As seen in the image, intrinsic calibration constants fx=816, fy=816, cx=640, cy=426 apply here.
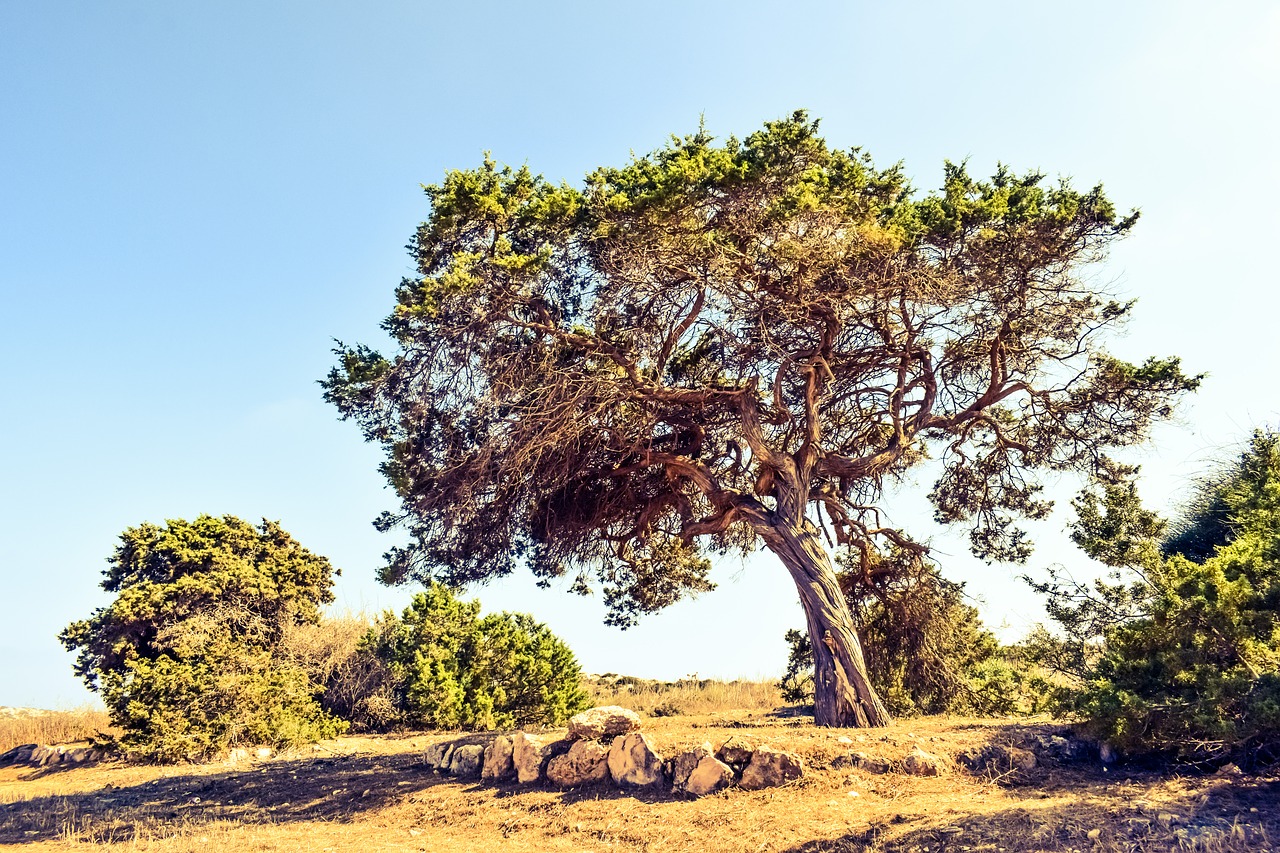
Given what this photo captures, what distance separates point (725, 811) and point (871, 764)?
196 cm

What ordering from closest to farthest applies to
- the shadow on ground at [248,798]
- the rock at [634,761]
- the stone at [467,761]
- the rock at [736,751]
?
1. the rock at [736,751]
2. the rock at [634,761]
3. the shadow on ground at [248,798]
4. the stone at [467,761]

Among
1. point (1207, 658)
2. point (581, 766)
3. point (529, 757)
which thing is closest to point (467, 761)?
point (529, 757)

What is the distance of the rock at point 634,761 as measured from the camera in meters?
10.2

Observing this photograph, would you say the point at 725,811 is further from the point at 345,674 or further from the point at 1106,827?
the point at 345,674

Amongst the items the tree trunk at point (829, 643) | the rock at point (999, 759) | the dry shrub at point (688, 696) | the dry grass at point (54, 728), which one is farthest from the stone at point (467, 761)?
the dry grass at point (54, 728)

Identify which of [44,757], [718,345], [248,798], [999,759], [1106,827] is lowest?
[1106,827]

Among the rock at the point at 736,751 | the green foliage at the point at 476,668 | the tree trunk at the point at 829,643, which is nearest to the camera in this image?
the rock at the point at 736,751

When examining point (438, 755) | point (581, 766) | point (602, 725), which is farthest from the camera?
point (438, 755)

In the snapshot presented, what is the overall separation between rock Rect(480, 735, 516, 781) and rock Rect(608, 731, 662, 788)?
6.03ft

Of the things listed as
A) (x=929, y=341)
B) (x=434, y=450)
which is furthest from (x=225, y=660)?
(x=929, y=341)

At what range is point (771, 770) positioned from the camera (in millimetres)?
9492

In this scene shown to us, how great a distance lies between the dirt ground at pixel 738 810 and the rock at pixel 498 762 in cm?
42

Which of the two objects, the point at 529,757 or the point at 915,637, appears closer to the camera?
the point at 529,757

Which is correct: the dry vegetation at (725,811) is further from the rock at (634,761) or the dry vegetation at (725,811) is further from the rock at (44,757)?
the rock at (44,757)
